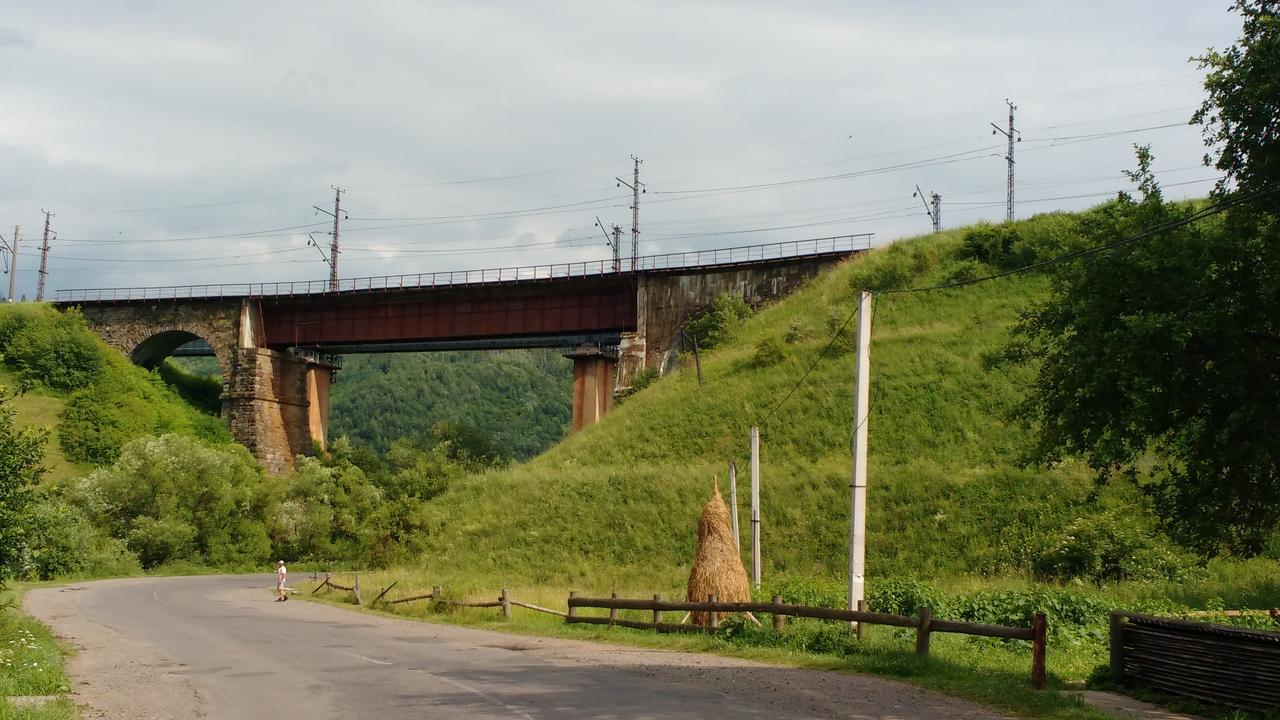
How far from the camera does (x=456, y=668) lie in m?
18.4

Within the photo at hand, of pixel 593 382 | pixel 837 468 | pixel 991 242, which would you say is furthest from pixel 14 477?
pixel 991 242

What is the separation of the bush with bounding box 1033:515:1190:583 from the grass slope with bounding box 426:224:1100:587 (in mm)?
1531

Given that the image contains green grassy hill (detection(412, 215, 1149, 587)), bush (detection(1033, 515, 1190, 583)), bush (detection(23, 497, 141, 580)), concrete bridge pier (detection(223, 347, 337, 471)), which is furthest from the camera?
concrete bridge pier (detection(223, 347, 337, 471))

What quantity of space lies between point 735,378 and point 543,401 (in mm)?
131478

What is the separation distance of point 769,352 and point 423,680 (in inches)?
1667

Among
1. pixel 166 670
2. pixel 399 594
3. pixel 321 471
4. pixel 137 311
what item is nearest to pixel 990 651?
pixel 166 670

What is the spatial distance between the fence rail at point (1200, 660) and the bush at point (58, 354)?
78004 millimetres

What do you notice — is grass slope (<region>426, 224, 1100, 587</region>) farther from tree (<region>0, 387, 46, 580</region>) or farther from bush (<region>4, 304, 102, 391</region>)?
bush (<region>4, 304, 102, 391</region>)

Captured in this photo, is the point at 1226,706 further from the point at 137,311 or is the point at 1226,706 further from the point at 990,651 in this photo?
the point at 137,311

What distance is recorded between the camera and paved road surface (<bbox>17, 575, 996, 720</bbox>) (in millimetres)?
13656

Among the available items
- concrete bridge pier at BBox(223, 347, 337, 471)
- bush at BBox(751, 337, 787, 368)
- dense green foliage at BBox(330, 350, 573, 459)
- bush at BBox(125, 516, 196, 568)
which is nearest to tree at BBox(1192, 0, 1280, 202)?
bush at BBox(751, 337, 787, 368)

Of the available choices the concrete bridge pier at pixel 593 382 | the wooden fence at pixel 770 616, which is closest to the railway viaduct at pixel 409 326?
the concrete bridge pier at pixel 593 382

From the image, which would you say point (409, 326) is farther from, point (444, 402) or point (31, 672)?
point (444, 402)

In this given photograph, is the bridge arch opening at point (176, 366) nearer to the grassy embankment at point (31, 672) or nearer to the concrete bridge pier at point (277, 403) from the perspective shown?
the concrete bridge pier at point (277, 403)
